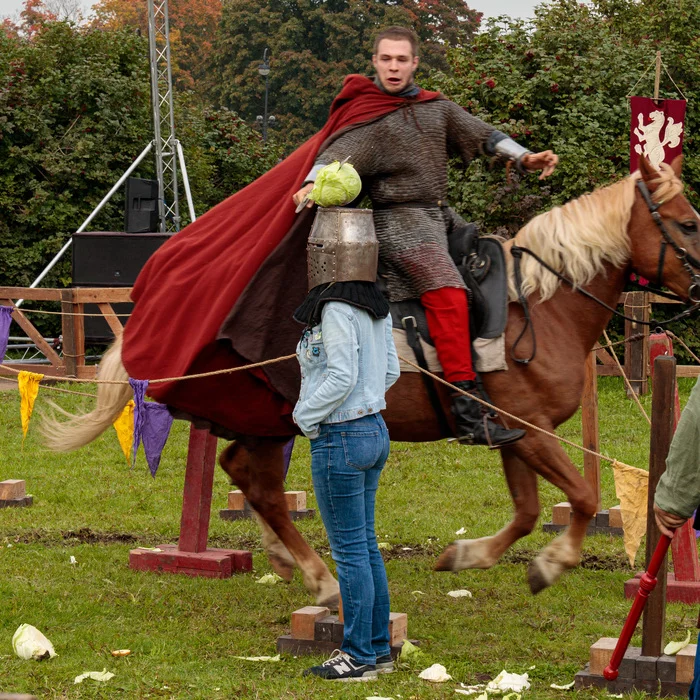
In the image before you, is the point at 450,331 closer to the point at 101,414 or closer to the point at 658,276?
the point at 658,276

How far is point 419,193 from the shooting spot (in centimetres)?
548

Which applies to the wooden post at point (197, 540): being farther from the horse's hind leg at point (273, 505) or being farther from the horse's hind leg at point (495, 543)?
the horse's hind leg at point (495, 543)

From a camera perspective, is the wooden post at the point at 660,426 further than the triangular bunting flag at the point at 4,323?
No

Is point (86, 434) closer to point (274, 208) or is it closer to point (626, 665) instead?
point (274, 208)

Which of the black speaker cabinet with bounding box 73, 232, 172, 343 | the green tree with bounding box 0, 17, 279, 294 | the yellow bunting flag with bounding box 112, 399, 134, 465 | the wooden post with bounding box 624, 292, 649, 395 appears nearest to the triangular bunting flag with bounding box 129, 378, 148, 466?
the yellow bunting flag with bounding box 112, 399, 134, 465

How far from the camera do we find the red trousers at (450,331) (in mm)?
5266

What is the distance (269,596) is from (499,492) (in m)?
3.08

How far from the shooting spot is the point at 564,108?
1331 centimetres

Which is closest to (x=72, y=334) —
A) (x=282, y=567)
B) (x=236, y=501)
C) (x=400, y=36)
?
(x=236, y=501)

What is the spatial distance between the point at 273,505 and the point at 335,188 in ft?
6.75

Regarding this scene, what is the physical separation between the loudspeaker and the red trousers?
10525 millimetres

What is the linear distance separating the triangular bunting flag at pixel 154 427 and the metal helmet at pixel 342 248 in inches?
75.4

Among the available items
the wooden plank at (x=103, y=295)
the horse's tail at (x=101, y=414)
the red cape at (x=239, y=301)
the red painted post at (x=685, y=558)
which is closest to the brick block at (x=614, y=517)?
the red painted post at (x=685, y=558)

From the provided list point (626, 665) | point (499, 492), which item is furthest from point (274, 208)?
point (499, 492)
